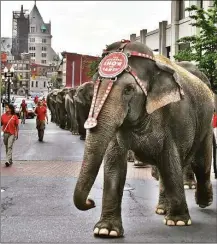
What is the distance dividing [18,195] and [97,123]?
5518mm

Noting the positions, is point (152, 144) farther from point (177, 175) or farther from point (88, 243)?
point (88, 243)

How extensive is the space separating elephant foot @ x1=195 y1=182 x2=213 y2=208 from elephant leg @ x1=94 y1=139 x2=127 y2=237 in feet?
7.06

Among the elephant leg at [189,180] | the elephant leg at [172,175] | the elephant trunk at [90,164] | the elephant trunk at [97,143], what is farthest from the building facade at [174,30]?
the elephant trunk at [90,164]

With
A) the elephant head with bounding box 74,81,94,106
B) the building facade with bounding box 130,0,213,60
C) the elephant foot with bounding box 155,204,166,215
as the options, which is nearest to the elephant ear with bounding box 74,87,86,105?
the elephant head with bounding box 74,81,94,106

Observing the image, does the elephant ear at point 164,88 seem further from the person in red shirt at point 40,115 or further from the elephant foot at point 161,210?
the person in red shirt at point 40,115

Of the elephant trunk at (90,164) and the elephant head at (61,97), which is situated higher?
the elephant head at (61,97)

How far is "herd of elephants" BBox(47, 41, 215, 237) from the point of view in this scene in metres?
6.34

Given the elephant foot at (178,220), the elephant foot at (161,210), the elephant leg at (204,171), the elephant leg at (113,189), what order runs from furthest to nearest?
1. the elephant leg at (204,171)
2. the elephant foot at (161,210)
3. the elephant foot at (178,220)
4. the elephant leg at (113,189)

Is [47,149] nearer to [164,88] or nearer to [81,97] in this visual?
A: [81,97]

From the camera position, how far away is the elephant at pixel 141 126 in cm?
632

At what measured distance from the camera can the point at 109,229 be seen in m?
7.75

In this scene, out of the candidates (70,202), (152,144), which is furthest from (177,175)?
(70,202)

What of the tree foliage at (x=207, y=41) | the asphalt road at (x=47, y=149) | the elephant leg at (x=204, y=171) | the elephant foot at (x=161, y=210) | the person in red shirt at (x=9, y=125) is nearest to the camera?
the elephant foot at (x=161, y=210)

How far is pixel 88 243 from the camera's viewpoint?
748 centimetres
